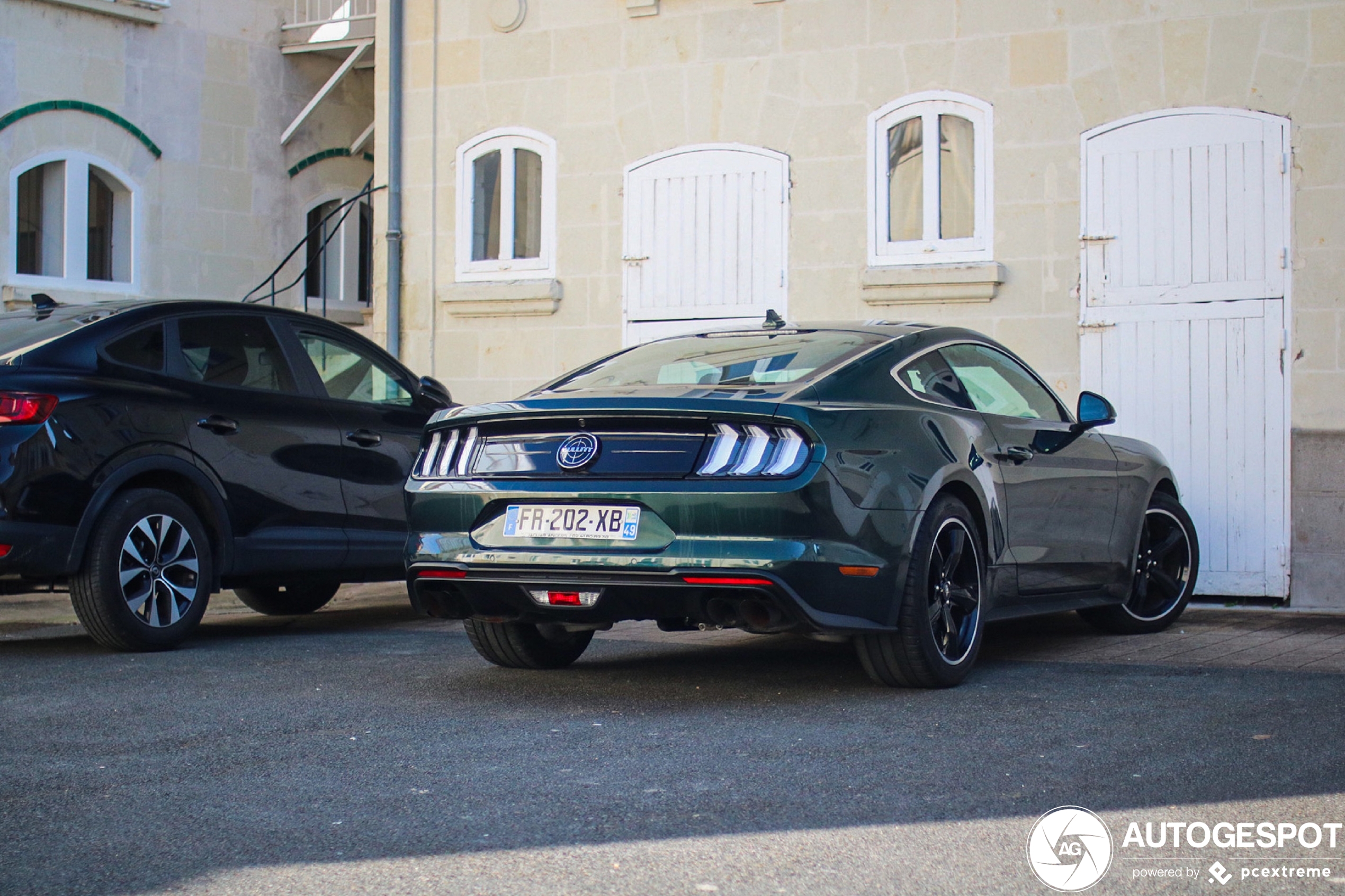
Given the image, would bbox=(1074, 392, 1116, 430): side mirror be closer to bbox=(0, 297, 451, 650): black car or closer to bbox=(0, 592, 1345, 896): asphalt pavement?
bbox=(0, 592, 1345, 896): asphalt pavement

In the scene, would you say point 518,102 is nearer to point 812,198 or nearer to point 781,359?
point 812,198

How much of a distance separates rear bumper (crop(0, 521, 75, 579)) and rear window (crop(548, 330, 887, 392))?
2.24 meters

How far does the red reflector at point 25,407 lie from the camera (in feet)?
21.6

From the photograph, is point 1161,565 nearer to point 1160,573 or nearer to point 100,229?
point 1160,573

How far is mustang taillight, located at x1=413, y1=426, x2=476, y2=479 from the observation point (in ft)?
18.9

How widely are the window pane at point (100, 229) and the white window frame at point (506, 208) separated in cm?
499

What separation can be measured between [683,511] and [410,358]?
315 inches

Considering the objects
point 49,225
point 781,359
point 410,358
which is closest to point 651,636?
point 781,359

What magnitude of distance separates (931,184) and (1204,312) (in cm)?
205

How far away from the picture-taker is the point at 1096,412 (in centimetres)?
706

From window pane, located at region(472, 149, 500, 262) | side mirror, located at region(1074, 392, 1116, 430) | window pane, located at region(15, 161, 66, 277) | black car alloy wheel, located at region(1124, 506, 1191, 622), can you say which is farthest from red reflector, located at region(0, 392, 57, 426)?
window pane, located at region(15, 161, 66, 277)

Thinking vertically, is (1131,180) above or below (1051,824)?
above

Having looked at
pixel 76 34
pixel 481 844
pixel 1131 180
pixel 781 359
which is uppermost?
pixel 76 34

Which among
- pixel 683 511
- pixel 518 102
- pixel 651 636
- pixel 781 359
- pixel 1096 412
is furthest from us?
pixel 518 102
